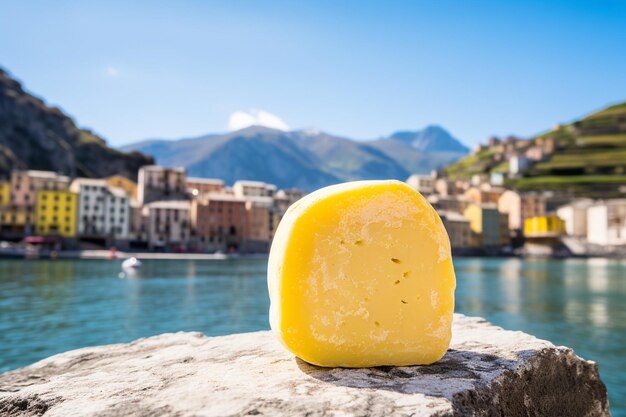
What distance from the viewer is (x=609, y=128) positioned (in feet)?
581

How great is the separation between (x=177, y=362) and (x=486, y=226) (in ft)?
449

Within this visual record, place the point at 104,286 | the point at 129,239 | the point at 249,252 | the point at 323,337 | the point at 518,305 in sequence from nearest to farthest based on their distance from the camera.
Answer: the point at 323,337 < the point at 518,305 < the point at 104,286 < the point at 129,239 < the point at 249,252

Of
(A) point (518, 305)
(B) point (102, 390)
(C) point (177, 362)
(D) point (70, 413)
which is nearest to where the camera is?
(D) point (70, 413)

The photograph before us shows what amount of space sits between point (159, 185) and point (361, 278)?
123857mm

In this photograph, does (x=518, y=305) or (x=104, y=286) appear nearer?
(x=518, y=305)

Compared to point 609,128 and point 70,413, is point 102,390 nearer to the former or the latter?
point 70,413

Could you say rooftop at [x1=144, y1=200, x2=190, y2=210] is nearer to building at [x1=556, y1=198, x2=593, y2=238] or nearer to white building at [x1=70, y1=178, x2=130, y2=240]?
white building at [x1=70, y1=178, x2=130, y2=240]

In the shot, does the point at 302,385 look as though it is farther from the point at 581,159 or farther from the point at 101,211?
the point at 581,159

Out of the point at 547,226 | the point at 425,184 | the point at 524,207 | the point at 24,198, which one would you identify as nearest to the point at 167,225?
the point at 24,198

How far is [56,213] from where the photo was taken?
333 feet

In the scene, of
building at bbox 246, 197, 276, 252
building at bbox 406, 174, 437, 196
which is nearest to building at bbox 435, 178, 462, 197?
building at bbox 406, 174, 437, 196

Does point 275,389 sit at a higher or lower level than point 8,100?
lower

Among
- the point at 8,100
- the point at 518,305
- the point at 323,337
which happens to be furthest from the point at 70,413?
the point at 8,100

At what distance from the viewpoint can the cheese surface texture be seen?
14.8 feet
